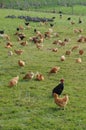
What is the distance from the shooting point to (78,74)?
16969mm

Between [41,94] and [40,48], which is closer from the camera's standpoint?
[41,94]

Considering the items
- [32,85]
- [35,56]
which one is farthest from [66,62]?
[32,85]

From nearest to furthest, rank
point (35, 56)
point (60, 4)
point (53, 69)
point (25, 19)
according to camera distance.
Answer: point (53, 69)
point (35, 56)
point (25, 19)
point (60, 4)

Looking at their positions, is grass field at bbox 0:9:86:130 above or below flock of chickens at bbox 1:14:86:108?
below

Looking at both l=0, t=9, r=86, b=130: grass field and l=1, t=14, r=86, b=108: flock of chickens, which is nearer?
l=0, t=9, r=86, b=130: grass field

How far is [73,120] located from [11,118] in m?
1.82

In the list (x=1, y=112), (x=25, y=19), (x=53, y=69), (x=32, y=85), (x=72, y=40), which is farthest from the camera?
(x=25, y=19)

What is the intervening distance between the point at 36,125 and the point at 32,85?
405 centimetres

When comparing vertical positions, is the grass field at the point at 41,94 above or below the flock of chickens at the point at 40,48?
below

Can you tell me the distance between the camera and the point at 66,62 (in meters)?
19.7

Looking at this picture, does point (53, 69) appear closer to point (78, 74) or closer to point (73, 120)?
point (78, 74)

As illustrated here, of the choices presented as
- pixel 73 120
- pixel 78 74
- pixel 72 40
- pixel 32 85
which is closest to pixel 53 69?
pixel 78 74

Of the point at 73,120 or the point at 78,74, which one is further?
the point at 78,74

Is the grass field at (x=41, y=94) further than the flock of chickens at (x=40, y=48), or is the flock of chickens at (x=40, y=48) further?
the flock of chickens at (x=40, y=48)
